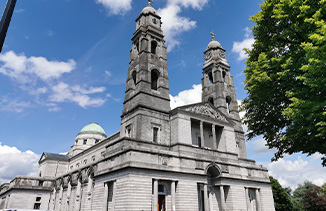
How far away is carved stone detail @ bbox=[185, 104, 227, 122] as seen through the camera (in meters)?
31.1

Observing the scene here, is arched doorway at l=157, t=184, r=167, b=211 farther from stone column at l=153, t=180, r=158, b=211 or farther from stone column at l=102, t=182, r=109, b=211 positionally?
stone column at l=102, t=182, r=109, b=211

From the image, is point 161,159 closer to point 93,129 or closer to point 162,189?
point 162,189

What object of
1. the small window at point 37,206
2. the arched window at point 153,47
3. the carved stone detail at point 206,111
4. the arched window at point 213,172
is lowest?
the small window at point 37,206

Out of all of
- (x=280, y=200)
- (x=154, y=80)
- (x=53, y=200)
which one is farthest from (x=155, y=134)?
(x=280, y=200)

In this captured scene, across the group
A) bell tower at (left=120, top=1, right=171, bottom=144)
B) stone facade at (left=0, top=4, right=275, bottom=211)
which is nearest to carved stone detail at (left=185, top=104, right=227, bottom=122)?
stone facade at (left=0, top=4, right=275, bottom=211)

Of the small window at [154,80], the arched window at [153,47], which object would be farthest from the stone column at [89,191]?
the arched window at [153,47]

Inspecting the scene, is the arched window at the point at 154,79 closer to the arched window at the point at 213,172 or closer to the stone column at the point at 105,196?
the arched window at the point at 213,172

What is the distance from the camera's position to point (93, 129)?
64.5 meters

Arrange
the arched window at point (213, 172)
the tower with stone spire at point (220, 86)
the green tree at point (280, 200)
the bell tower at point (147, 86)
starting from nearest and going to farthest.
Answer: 1. the bell tower at point (147, 86)
2. the arched window at point (213, 172)
3. the tower with stone spire at point (220, 86)
4. the green tree at point (280, 200)

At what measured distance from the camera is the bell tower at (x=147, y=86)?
91.7 feet

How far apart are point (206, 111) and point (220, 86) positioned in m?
9.93

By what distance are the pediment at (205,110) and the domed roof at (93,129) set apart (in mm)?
40639

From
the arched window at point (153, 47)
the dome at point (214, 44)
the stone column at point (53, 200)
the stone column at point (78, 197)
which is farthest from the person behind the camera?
the dome at point (214, 44)

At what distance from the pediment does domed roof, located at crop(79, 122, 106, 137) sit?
4064 cm
